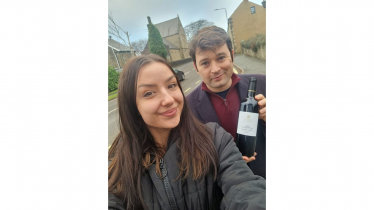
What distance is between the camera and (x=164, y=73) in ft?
1.53

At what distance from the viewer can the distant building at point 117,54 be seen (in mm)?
515

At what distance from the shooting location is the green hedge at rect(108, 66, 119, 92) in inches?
20.9

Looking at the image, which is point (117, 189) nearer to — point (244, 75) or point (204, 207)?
point (204, 207)

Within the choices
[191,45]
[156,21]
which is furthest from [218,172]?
[156,21]

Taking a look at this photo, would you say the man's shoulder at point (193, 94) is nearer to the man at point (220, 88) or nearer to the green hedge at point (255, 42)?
the man at point (220, 88)

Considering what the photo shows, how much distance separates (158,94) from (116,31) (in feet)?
1.22

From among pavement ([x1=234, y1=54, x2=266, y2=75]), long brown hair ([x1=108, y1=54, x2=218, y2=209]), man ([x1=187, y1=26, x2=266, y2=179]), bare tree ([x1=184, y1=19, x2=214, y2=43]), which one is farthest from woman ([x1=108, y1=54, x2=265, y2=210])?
pavement ([x1=234, y1=54, x2=266, y2=75])

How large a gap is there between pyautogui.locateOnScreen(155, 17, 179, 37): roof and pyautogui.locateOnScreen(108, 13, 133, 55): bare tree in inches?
6.2

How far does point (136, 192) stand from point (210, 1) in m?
0.95

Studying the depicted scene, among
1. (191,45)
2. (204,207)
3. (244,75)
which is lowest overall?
(204,207)

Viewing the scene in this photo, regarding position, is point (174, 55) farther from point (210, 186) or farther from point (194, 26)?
point (210, 186)

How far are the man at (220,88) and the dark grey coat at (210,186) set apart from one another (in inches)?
4.6

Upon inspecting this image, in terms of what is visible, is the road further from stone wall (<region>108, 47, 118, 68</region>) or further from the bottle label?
the bottle label
